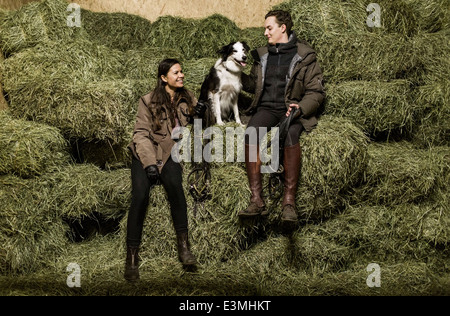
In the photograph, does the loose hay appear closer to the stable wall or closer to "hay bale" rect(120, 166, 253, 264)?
"hay bale" rect(120, 166, 253, 264)

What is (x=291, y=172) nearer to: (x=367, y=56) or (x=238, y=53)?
(x=238, y=53)

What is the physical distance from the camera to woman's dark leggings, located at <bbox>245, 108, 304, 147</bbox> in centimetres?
387

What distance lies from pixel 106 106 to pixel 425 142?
326 centimetres

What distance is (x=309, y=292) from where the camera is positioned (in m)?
3.66

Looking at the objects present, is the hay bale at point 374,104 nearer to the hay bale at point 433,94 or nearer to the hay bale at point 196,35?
the hay bale at point 433,94

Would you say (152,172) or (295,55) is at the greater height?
(295,55)

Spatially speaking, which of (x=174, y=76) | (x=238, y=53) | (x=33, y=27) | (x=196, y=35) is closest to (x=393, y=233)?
(x=238, y=53)

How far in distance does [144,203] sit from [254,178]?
97cm

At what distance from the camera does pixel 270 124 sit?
4137mm

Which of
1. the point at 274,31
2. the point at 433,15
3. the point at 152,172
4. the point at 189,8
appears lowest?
the point at 152,172

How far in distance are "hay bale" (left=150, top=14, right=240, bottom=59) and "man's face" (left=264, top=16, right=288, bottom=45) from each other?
1.01 meters

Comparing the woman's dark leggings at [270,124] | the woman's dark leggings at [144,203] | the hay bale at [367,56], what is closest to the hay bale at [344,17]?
the hay bale at [367,56]
